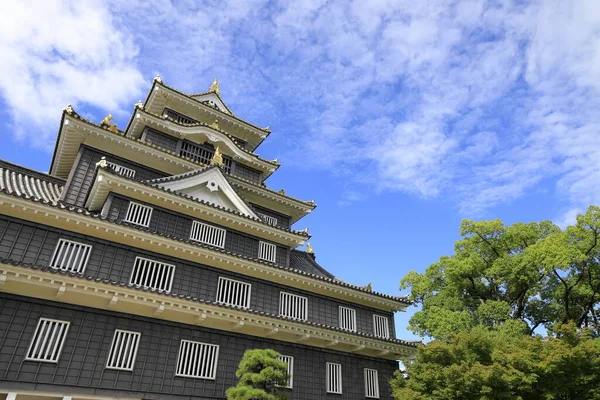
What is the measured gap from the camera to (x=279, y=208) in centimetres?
2631

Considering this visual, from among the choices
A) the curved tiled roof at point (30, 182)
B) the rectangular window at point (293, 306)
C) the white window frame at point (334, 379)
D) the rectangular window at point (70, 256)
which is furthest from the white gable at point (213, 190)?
the white window frame at point (334, 379)

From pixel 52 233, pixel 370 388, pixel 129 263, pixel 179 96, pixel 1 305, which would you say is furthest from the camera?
pixel 179 96

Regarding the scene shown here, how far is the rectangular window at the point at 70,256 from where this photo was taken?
15297mm

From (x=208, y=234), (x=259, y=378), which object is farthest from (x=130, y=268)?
(x=259, y=378)

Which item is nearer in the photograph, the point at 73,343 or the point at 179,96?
the point at 73,343

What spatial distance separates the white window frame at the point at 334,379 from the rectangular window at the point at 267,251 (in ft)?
21.1

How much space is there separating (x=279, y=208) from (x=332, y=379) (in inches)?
447

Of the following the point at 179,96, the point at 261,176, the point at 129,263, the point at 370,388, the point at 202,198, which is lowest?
the point at 370,388

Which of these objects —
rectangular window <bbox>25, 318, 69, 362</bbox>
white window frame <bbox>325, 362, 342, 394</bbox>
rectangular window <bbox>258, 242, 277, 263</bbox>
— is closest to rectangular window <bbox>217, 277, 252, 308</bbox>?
rectangular window <bbox>258, 242, 277, 263</bbox>

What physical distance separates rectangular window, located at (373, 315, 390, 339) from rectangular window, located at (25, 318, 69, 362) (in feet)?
53.7

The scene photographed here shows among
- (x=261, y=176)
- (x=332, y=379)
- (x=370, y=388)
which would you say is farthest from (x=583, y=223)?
(x=261, y=176)

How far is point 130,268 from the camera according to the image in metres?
16.8

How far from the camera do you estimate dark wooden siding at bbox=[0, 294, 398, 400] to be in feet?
42.9

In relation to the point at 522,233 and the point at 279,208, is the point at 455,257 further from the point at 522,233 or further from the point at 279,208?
the point at 279,208
